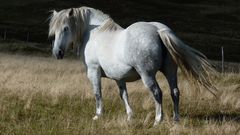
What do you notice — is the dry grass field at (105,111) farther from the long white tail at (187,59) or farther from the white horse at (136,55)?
the white horse at (136,55)

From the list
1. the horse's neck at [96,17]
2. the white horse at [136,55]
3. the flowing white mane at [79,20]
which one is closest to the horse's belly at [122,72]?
the white horse at [136,55]

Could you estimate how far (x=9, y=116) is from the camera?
9.14 metres

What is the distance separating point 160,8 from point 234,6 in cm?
1423

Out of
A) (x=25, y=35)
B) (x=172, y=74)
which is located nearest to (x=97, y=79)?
(x=172, y=74)

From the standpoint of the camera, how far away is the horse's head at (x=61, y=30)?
33.1 feet

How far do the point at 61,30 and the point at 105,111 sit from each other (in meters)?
2.04

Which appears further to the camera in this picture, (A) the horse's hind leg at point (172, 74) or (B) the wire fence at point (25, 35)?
(B) the wire fence at point (25, 35)

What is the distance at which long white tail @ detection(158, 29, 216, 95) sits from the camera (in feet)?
28.5

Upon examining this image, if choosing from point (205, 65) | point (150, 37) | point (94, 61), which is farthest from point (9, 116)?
point (205, 65)

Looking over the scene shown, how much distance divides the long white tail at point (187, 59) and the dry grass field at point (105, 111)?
277 millimetres

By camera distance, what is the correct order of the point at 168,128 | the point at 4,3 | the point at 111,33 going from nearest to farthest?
the point at 168,128 → the point at 111,33 → the point at 4,3

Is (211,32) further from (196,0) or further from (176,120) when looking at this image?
(176,120)

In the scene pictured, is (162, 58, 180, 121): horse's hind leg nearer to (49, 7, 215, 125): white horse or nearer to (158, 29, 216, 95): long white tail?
(49, 7, 215, 125): white horse

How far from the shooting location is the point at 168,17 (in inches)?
2982
